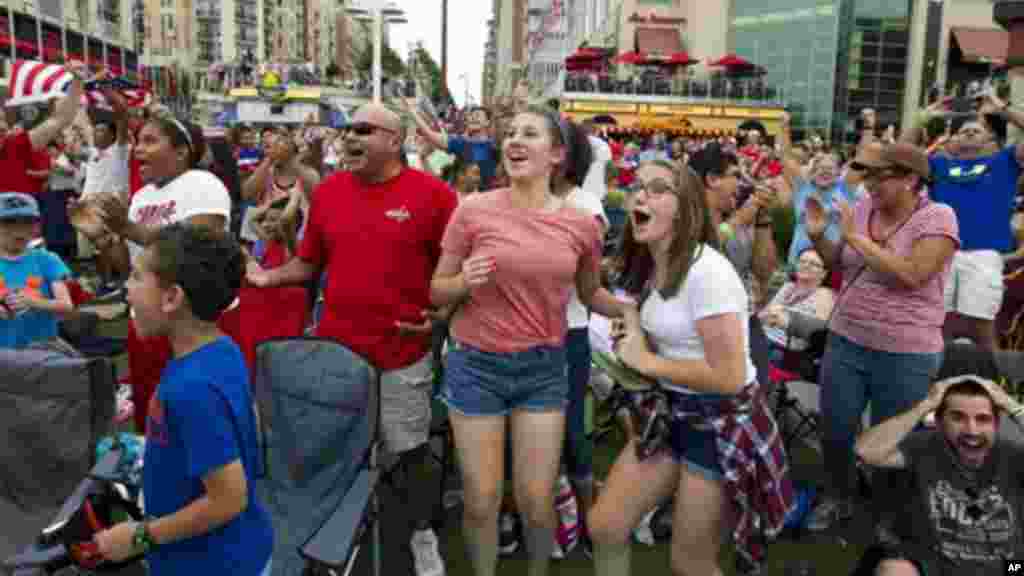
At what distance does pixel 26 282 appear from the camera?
4355 mm

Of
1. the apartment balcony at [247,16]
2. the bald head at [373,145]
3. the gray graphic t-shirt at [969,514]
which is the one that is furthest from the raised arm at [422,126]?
the apartment balcony at [247,16]

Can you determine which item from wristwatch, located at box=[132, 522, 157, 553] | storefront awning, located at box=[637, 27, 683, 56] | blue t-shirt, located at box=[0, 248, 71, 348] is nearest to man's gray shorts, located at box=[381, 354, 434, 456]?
wristwatch, located at box=[132, 522, 157, 553]

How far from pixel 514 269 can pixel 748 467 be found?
108 centimetres

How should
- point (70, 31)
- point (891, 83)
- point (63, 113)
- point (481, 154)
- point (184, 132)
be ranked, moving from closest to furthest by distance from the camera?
point (184, 132), point (63, 113), point (481, 154), point (891, 83), point (70, 31)

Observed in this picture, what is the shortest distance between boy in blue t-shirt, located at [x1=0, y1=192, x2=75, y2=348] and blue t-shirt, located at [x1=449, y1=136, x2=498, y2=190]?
3775 millimetres

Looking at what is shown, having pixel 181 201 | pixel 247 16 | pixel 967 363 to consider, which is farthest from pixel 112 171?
pixel 247 16

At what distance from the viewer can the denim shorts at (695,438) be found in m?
2.80

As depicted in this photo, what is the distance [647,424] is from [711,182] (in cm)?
193

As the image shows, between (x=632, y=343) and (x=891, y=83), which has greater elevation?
(x=891, y=83)

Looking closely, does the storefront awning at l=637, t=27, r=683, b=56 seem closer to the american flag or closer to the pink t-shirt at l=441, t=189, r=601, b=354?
the american flag

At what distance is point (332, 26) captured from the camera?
534ft

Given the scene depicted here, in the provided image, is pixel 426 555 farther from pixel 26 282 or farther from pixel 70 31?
pixel 70 31

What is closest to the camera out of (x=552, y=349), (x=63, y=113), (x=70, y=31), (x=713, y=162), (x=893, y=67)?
(x=552, y=349)

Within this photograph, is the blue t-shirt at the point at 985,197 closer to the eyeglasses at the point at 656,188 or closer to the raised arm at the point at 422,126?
the raised arm at the point at 422,126
